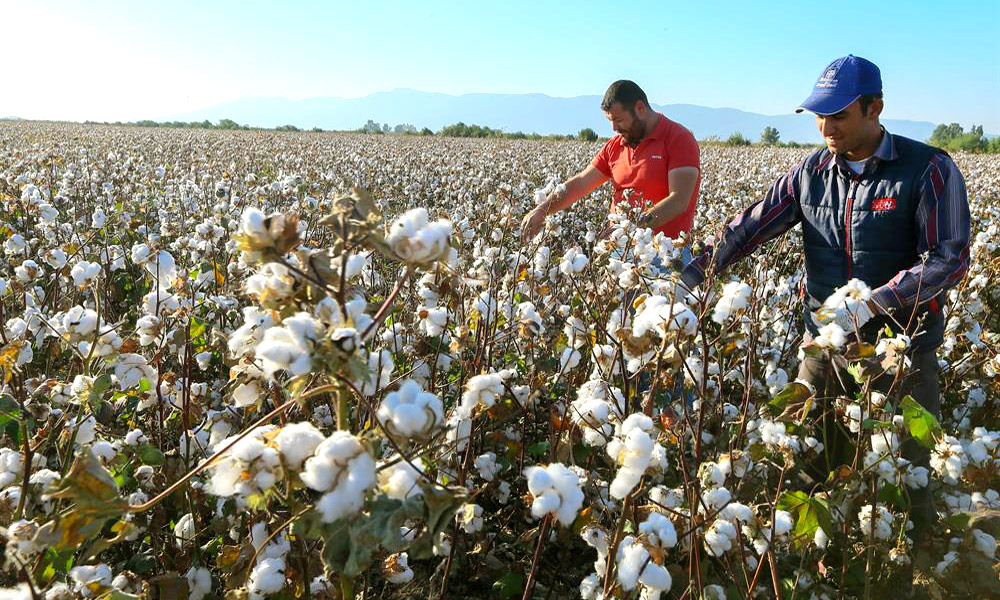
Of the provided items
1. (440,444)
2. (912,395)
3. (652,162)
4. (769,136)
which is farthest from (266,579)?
(769,136)

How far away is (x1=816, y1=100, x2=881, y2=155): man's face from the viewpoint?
8.86ft

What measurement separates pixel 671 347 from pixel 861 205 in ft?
5.41

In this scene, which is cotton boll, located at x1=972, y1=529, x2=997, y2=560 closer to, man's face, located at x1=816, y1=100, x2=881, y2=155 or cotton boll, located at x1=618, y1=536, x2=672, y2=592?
cotton boll, located at x1=618, y1=536, x2=672, y2=592

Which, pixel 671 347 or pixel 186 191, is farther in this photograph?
pixel 186 191

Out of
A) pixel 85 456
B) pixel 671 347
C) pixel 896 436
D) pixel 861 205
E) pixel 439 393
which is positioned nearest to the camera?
pixel 85 456

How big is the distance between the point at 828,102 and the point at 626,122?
1.47 meters

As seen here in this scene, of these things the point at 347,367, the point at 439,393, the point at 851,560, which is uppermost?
the point at 347,367

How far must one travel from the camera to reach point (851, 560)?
2.30 meters

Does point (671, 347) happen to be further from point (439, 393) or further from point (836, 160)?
point (836, 160)

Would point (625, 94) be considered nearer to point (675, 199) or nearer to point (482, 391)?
point (675, 199)

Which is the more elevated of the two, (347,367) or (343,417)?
(347,367)

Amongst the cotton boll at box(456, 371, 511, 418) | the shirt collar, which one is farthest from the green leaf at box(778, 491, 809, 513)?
the shirt collar

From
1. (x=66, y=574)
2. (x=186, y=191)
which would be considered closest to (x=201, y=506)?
(x=66, y=574)

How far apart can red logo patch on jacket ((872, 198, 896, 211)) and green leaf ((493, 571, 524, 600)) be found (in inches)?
80.1
